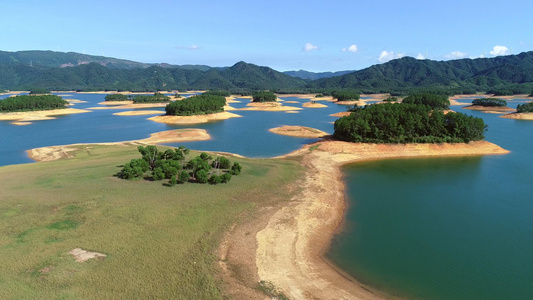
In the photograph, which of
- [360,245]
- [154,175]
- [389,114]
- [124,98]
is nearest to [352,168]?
[389,114]

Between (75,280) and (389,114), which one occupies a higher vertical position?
(389,114)

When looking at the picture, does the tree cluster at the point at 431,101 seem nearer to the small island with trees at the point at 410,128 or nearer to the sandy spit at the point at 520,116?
the sandy spit at the point at 520,116

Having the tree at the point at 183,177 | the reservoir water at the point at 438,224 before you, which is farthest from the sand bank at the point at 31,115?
the tree at the point at 183,177

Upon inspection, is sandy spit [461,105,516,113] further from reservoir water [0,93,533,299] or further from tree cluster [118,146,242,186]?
tree cluster [118,146,242,186]

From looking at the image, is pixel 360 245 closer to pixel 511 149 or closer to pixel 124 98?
pixel 511 149

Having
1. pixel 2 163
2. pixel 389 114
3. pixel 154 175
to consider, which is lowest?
pixel 2 163

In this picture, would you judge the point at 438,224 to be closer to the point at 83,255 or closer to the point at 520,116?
the point at 83,255
